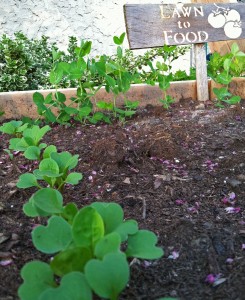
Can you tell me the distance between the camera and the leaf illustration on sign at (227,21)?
2.95 metres

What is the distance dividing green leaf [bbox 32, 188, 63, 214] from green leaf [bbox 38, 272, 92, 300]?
0.87ft

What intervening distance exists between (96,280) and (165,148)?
1.18 metres

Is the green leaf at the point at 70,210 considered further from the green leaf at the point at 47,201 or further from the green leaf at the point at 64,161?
the green leaf at the point at 64,161

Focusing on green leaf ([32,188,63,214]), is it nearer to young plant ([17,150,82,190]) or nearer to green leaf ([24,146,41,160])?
young plant ([17,150,82,190])

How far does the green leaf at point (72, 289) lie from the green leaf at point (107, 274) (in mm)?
14

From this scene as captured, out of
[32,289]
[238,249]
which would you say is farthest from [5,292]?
[238,249]

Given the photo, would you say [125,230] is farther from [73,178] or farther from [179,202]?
[179,202]

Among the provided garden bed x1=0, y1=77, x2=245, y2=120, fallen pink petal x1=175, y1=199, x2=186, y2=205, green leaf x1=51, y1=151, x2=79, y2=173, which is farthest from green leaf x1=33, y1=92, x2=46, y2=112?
fallen pink petal x1=175, y1=199, x2=186, y2=205

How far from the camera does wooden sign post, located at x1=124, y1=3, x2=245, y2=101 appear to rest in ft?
8.87

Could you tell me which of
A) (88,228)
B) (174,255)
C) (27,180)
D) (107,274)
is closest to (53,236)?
(88,228)

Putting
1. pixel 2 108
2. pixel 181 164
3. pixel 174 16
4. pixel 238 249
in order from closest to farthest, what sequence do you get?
pixel 238 249 → pixel 181 164 → pixel 2 108 → pixel 174 16

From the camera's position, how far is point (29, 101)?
2.65m

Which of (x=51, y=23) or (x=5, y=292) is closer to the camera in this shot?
(x=5, y=292)

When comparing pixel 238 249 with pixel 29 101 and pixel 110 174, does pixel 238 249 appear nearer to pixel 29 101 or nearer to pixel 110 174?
pixel 110 174
